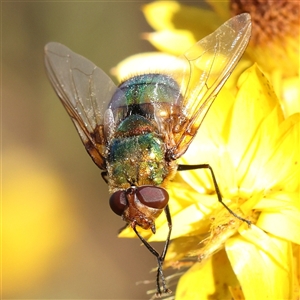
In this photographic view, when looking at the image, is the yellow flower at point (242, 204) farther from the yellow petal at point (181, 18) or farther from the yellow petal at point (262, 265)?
the yellow petal at point (181, 18)

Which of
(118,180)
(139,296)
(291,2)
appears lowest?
(139,296)

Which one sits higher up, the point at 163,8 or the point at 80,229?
the point at 163,8

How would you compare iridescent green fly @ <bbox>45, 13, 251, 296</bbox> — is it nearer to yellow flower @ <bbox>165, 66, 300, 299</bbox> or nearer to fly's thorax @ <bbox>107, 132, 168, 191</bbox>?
fly's thorax @ <bbox>107, 132, 168, 191</bbox>

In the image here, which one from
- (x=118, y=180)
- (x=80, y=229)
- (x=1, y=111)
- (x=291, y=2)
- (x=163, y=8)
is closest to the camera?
(x=118, y=180)

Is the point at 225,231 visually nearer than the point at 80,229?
Yes

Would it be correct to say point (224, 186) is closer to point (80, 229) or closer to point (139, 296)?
point (139, 296)

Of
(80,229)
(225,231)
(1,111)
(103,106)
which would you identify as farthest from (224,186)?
(1,111)

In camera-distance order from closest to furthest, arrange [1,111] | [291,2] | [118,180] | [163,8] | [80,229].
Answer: [118,180] → [291,2] → [163,8] → [80,229] → [1,111]
